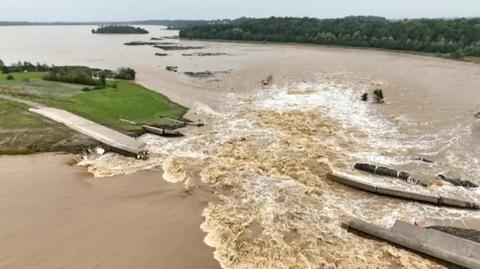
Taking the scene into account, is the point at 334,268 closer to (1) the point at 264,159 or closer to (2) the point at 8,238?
(1) the point at 264,159

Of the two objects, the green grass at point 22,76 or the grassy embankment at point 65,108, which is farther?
the green grass at point 22,76

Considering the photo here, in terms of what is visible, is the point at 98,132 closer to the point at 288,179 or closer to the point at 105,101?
the point at 105,101

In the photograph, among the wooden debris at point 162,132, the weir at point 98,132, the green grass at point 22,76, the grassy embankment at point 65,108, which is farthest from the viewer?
the green grass at point 22,76

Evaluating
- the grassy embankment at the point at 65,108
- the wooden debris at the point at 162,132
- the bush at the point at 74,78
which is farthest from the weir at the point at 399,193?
the bush at the point at 74,78

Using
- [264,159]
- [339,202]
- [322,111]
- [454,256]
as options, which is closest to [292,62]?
[322,111]

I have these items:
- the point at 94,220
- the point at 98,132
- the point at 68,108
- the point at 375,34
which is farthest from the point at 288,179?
the point at 375,34

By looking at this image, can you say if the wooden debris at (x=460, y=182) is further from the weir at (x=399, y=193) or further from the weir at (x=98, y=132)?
the weir at (x=98, y=132)
